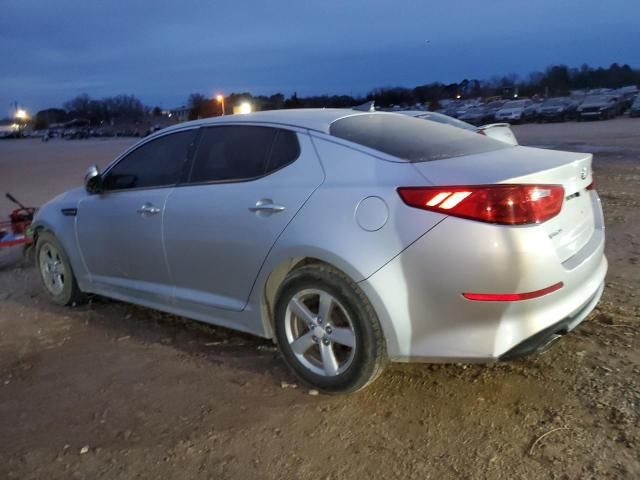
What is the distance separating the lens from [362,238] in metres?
3.27

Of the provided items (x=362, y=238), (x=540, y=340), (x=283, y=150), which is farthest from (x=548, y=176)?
(x=283, y=150)

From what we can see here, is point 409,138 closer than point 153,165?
Yes

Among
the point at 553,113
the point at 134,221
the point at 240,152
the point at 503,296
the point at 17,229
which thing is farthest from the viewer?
the point at 553,113

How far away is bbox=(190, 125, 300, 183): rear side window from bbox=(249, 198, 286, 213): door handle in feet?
0.74

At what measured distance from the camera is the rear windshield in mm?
3508

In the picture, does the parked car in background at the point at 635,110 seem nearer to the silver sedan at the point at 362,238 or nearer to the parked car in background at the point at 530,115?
the parked car in background at the point at 530,115

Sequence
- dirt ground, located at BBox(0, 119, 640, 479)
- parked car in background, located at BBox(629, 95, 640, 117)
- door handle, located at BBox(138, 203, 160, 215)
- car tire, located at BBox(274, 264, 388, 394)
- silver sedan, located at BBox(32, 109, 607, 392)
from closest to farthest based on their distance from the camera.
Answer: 1. dirt ground, located at BBox(0, 119, 640, 479)
2. silver sedan, located at BBox(32, 109, 607, 392)
3. car tire, located at BBox(274, 264, 388, 394)
4. door handle, located at BBox(138, 203, 160, 215)
5. parked car in background, located at BBox(629, 95, 640, 117)

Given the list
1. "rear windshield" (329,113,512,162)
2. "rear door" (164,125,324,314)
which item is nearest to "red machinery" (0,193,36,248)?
"rear door" (164,125,324,314)

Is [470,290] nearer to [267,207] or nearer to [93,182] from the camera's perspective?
[267,207]

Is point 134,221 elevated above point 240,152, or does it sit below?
below

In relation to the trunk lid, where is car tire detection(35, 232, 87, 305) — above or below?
below

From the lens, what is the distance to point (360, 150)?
3.50m

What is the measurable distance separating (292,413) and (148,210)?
1876 millimetres

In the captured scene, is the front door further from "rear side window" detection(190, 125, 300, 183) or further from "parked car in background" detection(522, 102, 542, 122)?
"parked car in background" detection(522, 102, 542, 122)
